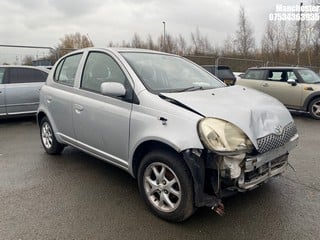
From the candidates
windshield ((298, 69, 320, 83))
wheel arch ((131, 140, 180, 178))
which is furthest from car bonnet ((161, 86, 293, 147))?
windshield ((298, 69, 320, 83))

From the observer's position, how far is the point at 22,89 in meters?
8.12

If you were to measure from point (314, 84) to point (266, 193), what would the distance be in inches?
260

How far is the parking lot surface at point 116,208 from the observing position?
2.94 meters

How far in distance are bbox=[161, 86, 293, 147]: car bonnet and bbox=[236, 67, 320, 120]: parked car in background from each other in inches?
252

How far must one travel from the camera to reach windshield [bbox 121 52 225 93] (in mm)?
3573

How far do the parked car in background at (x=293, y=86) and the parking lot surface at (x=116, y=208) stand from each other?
468 centimetres

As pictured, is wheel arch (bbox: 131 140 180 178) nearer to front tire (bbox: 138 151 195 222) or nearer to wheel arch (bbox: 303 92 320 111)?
front tire (bbox: 138 151 195 222)

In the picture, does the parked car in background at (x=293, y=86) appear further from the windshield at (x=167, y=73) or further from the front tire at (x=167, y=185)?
the front tire at (x=167, y=185)

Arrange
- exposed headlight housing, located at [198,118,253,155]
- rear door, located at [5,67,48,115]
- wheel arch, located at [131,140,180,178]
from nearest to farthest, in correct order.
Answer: exposed headlight housing, located at [198,118,253,155] < wheel arch, located at [131,140,180,178] < rear door, located at [5,67,48,115]

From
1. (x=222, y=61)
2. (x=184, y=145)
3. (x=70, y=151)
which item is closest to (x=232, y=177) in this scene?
(x=184, y=145)

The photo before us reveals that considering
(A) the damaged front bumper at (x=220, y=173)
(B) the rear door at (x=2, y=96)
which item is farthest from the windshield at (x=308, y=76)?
(B) the rear door at (x=2, y=96)

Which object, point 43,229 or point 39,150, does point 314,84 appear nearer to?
point 39,150

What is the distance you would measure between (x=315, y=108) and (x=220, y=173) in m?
7.51

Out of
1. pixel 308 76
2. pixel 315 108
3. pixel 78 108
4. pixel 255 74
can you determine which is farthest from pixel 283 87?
pixel 78 108
